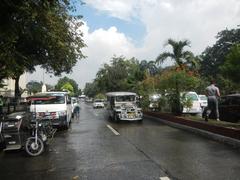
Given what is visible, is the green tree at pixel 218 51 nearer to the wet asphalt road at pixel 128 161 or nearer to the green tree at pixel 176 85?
the green tree at pixel 176 85

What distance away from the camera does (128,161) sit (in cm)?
1066

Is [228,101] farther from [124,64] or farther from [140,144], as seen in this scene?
[124,64]

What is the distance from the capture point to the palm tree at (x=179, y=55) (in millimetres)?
37812

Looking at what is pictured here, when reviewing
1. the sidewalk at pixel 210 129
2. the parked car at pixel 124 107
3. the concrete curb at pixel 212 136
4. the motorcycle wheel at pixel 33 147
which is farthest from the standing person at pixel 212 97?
the motorcycle wheel at pixel 33 147

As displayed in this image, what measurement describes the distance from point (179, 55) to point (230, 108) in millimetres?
17856

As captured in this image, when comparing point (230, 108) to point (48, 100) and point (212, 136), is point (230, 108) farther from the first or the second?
point (48, 100)

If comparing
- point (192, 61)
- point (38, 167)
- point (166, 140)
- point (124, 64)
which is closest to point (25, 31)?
point (166, 140)

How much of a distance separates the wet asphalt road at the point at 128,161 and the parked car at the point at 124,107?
915 centimetres

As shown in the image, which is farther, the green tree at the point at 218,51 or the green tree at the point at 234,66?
the green tree at the point at 218,51

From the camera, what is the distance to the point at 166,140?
15047mm

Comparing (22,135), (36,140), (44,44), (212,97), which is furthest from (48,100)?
(36,140)

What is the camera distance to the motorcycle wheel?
1230 cm

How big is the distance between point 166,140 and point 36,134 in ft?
16.1

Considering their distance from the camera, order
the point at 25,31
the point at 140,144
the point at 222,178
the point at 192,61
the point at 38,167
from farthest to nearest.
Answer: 1. the point at 192,61
2. the point at 25,31
3. the point at 140,144
4. the point at 38,167
5. the point at 222,178
